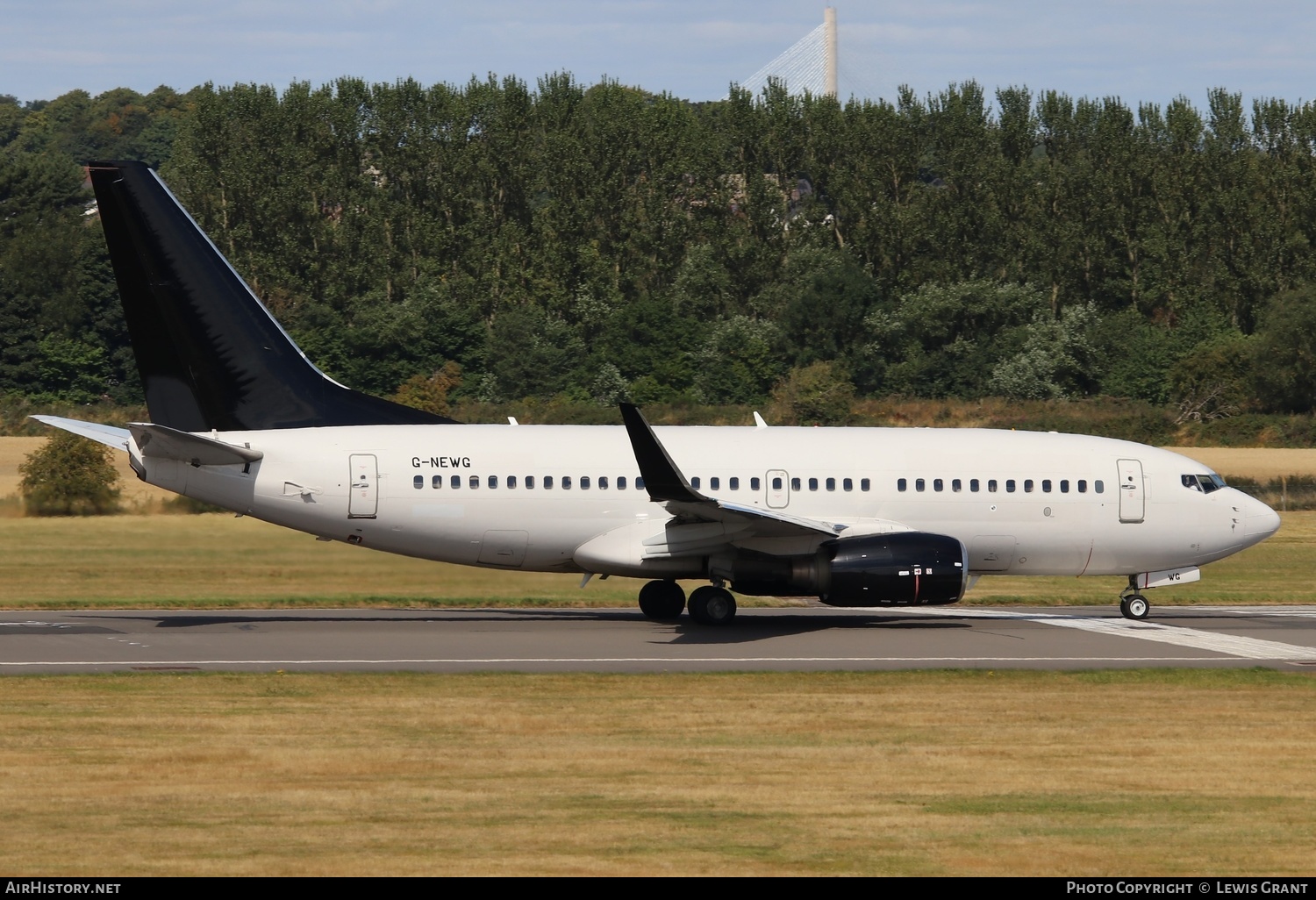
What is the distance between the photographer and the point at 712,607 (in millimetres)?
28875

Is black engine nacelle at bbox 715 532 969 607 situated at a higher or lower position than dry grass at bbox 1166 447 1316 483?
lower

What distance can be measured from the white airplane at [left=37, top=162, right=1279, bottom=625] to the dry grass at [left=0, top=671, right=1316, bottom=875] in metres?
5.28

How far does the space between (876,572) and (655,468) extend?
404 cm

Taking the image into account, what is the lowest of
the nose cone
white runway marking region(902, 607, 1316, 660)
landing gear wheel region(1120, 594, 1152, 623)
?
white runway marking region(902, 607, 1316, 660)

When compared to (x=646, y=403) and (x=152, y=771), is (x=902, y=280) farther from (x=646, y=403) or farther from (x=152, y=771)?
(x=152, y=771)

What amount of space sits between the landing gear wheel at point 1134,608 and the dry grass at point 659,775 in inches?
317

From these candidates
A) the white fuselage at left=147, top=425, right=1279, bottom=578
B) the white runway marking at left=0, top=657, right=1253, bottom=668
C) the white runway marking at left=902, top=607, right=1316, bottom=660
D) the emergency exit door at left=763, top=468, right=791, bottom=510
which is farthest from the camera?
the emergency exit door at left=763, top=468, right=791, bottom=510

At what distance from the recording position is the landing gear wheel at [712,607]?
1138 inches

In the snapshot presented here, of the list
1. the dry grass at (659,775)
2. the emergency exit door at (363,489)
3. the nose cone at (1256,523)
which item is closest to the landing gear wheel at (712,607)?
the emergency exit door at (363,489)

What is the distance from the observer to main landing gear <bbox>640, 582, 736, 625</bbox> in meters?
28.9

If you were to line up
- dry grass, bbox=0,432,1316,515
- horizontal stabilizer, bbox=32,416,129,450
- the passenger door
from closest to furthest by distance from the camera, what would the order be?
horizontal stabilizer, bbox=32,416,129,450 → the passenger door → dry grass, bbox=0,432,1316,515

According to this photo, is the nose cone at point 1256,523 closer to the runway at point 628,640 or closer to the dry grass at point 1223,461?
the runway at point 628,640

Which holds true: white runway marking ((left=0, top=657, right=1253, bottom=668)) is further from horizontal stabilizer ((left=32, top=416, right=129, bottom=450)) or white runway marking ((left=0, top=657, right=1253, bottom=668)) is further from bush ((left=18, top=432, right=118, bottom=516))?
bush ((left=18, top=432, right=118, bottom=516))

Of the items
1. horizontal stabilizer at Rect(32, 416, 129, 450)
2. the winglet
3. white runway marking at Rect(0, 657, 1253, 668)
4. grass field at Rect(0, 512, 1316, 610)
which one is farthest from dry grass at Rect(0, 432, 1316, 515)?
white runway marking at Rect(0, 657, 1253, 668)
